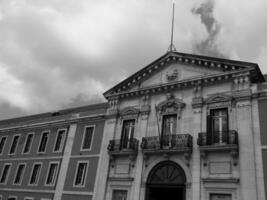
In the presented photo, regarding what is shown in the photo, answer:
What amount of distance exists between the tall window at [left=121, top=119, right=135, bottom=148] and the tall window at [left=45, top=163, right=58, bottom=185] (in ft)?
24.5

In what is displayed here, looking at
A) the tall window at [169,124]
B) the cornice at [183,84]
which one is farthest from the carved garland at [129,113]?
the tall window at [169,124]

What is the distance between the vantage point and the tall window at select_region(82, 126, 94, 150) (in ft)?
81.6

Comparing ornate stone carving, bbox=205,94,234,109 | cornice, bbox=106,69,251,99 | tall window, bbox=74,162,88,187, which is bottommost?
tall window, bbox=74,162,88,187

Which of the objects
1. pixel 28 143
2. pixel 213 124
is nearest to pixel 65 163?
pixel 28 143

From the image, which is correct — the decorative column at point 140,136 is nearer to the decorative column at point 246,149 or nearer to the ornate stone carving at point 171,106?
the ornate stone carving at point 171,106

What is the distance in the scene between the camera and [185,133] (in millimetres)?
19828

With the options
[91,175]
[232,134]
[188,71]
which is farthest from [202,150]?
[91,175]

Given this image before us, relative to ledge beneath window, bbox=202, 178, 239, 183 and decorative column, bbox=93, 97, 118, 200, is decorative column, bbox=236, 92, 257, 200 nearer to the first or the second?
ledge beneath window, bbox=202, 178, 239, 183

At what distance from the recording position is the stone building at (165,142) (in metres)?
17.4

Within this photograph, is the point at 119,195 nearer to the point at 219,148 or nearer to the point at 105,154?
the point at 105,154

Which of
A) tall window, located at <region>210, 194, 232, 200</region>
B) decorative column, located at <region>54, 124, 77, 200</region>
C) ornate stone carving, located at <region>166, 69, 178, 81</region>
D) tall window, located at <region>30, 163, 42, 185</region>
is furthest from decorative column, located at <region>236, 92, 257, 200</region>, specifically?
tall window, located at <region>30, 163, 42, 185</region>

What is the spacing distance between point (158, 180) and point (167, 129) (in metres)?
3.67

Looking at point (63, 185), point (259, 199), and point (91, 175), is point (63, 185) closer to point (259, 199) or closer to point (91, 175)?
point (91, 175)

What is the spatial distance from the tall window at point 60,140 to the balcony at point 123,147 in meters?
6.42
